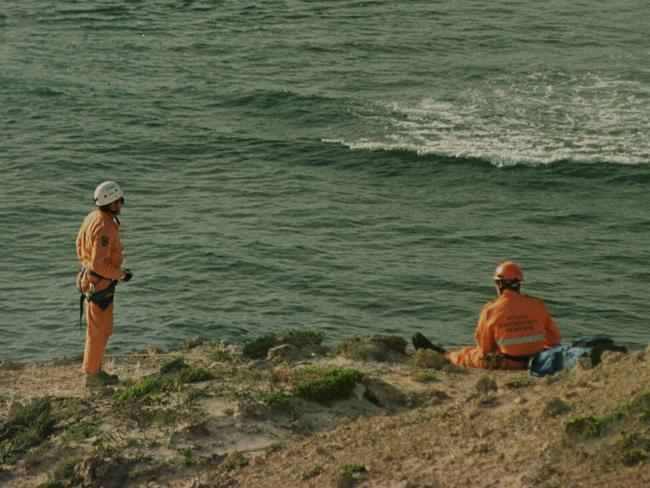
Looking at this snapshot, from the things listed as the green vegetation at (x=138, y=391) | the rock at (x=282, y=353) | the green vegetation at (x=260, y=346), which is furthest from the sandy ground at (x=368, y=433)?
the green vegetation at (x=260, y=346)

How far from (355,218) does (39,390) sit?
39.7 feet

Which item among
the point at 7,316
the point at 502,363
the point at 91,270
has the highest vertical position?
the point at 91,270

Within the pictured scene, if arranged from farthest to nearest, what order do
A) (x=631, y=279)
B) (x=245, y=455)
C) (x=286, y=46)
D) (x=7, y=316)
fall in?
(x=286, y=46) < (x=631, y=279) < (x=7, y=316) < (x=245, y=455)

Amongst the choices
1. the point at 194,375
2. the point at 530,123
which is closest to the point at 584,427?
the point at 194,375

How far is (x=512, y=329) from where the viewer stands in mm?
15555

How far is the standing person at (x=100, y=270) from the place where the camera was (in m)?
15.4

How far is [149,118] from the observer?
1380 inches

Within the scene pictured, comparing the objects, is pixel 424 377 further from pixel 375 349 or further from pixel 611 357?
pixel 611 357

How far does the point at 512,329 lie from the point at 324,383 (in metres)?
2.69

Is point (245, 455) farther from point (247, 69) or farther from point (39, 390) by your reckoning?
point (247, 69)

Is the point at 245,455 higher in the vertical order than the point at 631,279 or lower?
higher

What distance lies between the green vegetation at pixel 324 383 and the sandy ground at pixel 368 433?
0.24ft

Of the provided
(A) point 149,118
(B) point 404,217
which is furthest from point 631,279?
(A) point 149,118

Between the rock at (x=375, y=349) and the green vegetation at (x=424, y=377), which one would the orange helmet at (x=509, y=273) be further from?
the rock at (x=375, y=349)
